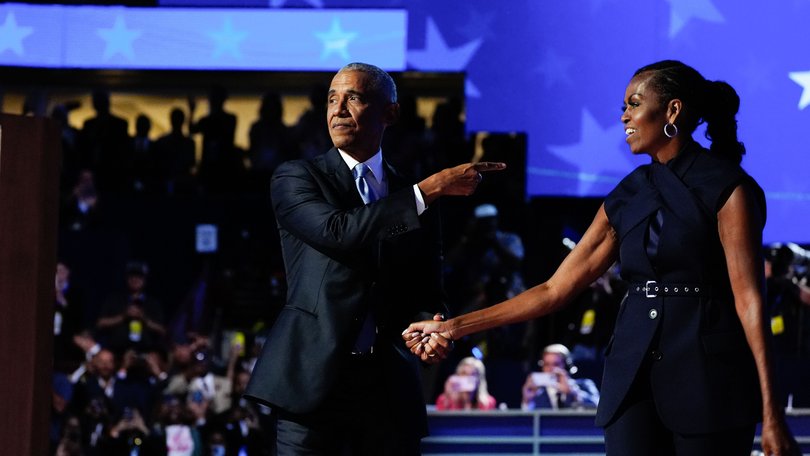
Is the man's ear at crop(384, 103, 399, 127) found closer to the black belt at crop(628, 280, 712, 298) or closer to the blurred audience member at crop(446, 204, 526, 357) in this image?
the black belt at crop(628, 280, 712, 298)

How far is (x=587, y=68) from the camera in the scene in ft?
32.4

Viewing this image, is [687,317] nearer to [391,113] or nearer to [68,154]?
[391,113]

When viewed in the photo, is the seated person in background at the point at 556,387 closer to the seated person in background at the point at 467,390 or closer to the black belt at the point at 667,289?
the seated person in background at the point at 467,390

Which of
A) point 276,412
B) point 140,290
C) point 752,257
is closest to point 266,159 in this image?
point 140,290

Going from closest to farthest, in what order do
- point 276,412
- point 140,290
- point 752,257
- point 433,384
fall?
point 752,257, point 276,412, point 433,384, point 140,290

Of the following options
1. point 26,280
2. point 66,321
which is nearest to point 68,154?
point 66,321

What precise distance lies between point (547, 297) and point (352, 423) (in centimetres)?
54

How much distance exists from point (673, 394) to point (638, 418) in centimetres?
9

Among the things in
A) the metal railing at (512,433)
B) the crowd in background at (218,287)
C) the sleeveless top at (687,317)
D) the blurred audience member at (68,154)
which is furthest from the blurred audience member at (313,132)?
the sleeveless top at (687,317)

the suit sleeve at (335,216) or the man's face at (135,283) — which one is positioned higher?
the man's face at (135,283)

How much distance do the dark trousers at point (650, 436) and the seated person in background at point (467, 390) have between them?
5078mm

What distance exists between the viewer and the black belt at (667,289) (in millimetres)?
2570

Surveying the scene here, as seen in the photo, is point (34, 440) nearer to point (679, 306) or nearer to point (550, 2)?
point (679, 306)

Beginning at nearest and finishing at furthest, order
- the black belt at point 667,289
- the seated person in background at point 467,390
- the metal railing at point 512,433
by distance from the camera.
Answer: the black belt at point 667,289
the metal railing at point 512,433
the seated person in background at point 467,390
